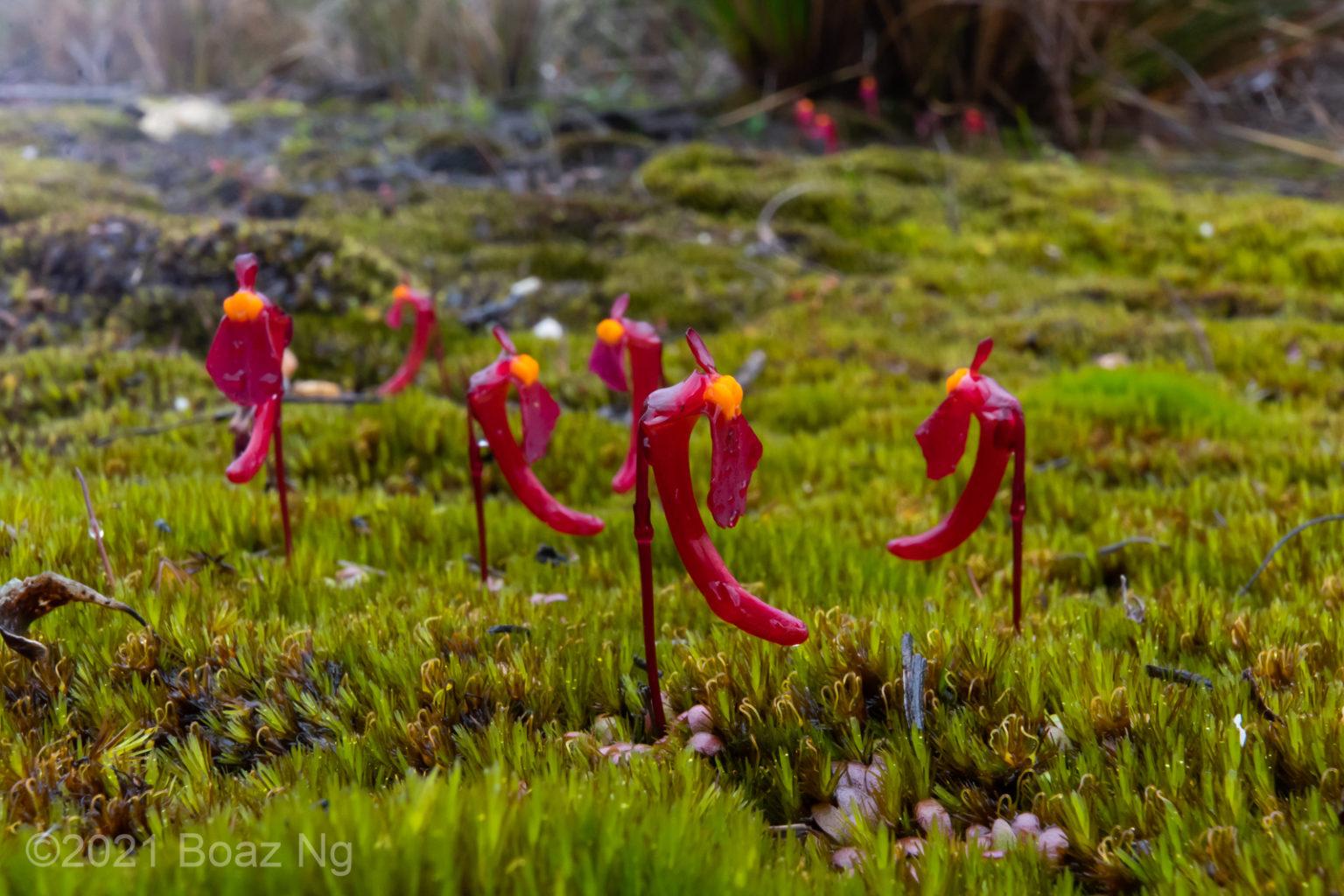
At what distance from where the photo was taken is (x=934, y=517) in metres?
3.49

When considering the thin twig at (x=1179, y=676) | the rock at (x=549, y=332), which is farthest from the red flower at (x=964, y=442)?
the rock at (x=549, y=332)

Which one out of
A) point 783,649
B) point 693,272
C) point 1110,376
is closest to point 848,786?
point 783,649

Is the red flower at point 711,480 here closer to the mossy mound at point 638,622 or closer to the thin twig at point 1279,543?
the mossy mound at point 638,622

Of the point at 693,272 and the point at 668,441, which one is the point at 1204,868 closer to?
the point at 668,441

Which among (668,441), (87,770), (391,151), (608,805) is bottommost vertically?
(87,770)

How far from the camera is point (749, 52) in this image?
12320mm

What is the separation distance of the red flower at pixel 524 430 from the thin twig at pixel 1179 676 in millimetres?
1250

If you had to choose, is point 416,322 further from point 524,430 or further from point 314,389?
point 524,430

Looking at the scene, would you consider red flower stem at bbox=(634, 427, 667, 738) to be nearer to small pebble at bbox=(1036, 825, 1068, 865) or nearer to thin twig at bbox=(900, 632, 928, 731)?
thin twig at bbox=(900, 632, 928, 731)

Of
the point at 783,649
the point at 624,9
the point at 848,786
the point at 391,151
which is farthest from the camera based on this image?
the point at 624,9

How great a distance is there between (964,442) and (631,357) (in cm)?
90

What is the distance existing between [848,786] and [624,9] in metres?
18.2

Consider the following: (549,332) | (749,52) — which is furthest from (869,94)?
(549,332)

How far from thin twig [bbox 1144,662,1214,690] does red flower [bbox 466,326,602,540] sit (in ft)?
4.10
